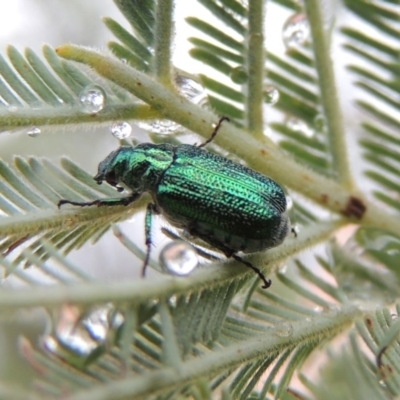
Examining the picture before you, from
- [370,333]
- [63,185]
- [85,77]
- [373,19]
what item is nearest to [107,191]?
[63,185]

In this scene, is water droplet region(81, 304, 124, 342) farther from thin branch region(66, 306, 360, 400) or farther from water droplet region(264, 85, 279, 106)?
water droplet region(264, 85, 279, 106)

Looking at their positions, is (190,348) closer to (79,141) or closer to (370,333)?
(370,333)

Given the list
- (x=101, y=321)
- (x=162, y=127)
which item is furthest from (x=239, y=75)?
(x=101, y=321)

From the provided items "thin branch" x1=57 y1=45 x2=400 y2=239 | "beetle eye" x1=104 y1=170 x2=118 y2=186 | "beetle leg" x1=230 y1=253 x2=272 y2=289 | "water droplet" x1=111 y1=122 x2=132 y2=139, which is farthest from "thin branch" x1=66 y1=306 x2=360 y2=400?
"beetle eye" x1=104 y1=170 x2=118 y2=186

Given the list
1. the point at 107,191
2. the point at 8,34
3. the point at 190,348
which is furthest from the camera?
the point at 8,34

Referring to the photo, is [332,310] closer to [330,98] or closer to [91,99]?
[330,98]

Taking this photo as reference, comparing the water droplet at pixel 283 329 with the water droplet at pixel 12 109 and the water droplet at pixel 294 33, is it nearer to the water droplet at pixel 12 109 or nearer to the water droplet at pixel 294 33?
the water droplet at pixel 12 109

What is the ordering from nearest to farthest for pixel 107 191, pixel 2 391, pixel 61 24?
1. pixel 2 391
2. pixel 107 191
3. pixel 61 24
